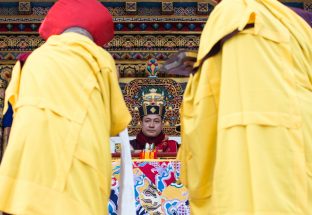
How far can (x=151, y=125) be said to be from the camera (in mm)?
5656

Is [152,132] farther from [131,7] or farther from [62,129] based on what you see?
[62,129]

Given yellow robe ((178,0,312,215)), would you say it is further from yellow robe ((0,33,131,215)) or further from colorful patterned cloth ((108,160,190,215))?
colorful patterned cloth ((108,160,190,215))

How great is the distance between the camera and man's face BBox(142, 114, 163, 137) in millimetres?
5598

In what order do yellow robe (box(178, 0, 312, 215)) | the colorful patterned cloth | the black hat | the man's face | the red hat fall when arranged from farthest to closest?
the black hat
the man's face
the colorful patterned cloth
the red hat
yellow robe (box(178, 0, 312, 215))

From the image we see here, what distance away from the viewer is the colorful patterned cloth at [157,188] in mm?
3596

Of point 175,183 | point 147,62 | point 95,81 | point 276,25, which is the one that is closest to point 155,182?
point 175,183

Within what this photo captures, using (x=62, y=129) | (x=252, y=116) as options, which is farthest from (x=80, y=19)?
(x=252, y=116)

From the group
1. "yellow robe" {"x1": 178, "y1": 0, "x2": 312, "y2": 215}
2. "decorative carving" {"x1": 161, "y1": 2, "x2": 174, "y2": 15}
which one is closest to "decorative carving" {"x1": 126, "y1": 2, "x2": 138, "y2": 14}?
"decorative carving" {"x1": 161, "y1": 2, "x2": 174, "y2": 15}

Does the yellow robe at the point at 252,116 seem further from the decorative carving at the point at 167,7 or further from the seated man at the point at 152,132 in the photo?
the decorative carving at the point at 167,7

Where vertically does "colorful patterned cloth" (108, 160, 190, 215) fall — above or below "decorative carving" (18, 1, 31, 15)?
below

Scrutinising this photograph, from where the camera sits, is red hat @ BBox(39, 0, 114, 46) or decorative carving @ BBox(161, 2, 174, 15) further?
decorative carving @ BBox(161, 2, 174, 15)

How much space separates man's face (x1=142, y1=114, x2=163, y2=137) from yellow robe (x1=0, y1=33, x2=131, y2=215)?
3150 millimetres

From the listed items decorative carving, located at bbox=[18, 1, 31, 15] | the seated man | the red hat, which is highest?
decorative carving, located at bbox=[18, 1, 31, 15]

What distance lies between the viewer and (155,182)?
3725 millimetres
